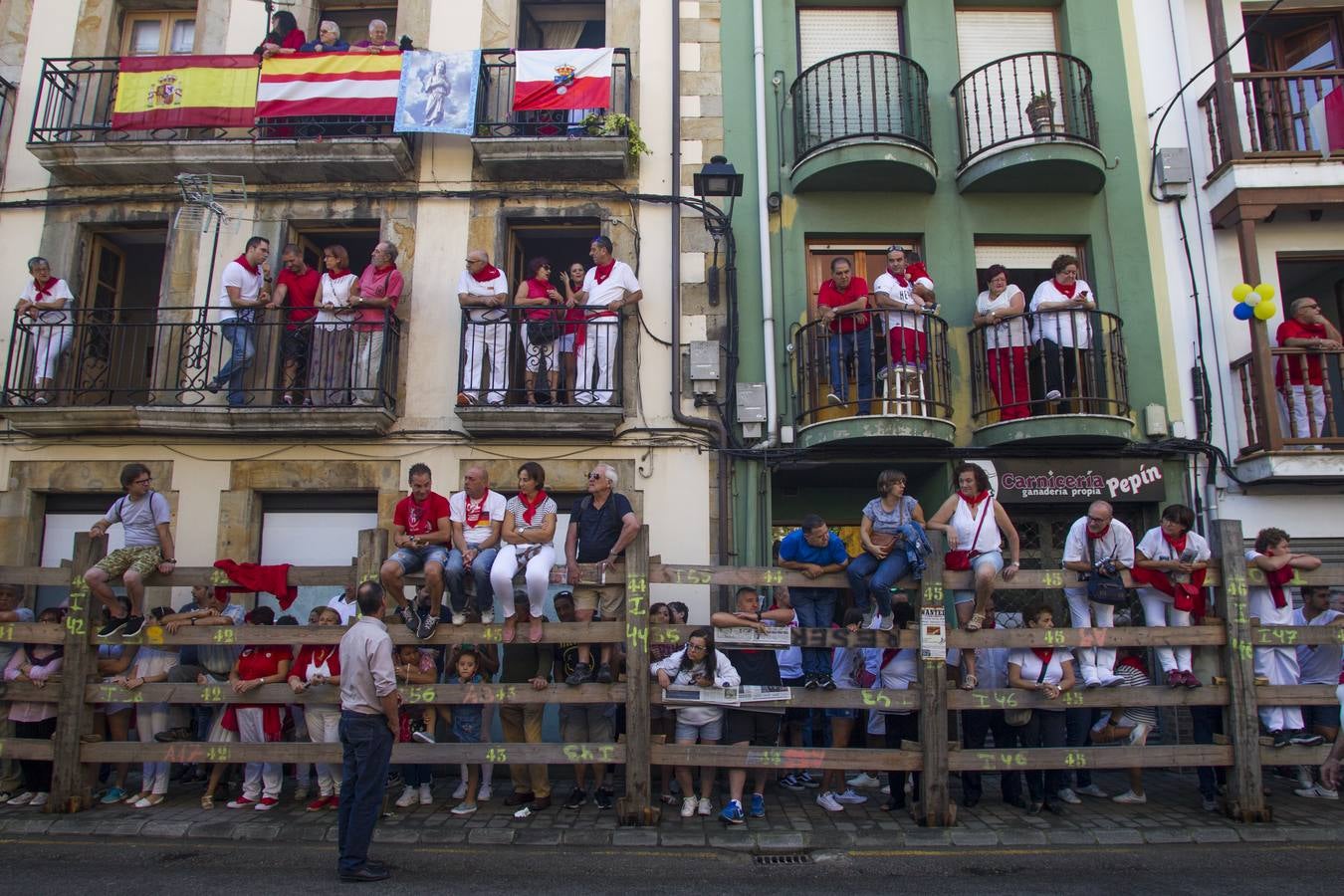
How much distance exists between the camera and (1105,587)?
6863 millimetres

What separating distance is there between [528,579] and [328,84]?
7.38m

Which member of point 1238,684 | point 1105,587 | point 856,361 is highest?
point 856,361

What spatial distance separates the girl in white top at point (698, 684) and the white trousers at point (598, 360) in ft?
12.3

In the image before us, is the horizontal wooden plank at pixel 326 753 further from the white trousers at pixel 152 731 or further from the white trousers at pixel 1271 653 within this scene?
the white trousers at pixel 1271 653

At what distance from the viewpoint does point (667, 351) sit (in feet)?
33.7

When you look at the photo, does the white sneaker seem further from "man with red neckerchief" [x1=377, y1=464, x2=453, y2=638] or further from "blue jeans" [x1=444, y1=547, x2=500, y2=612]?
"man with red neckerchief" [x1=377, y1=464, x2=453, y2=638]

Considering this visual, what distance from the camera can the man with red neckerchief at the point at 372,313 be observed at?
9867 mm

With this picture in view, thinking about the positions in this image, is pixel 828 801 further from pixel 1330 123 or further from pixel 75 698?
pixel 1330 123

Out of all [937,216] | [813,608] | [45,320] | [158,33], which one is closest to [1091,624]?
[813,608]

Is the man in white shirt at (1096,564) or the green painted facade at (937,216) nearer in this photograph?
the man in white shirt at (1096,564)

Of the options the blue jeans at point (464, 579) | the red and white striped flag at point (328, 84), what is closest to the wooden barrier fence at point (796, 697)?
the blue jeans at point (464, 579)

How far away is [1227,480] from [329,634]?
9726 millimetres

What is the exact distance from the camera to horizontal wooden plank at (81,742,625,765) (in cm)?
672

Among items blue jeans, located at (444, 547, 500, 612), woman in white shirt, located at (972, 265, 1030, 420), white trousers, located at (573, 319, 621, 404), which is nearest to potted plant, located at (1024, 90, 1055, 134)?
woman in white shirt, located at (972, 265, 1030, 420)
